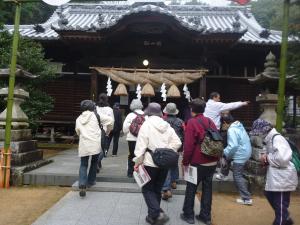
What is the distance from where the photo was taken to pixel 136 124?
7488 millimetres

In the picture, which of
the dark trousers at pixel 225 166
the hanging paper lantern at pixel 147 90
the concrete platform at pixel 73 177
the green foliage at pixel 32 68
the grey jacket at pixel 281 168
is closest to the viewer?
the grey jacket at pixel 281 168

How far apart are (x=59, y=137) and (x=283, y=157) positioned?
11.7 m

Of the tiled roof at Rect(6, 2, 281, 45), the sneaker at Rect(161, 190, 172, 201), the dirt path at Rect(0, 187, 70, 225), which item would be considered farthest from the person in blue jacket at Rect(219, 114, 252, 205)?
the tiled roof at Rect(6, 2, 281, 45)

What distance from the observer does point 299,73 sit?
10508 millimetres

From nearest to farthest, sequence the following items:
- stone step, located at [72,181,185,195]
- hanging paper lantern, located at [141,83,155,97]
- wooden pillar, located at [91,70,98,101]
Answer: stone step, located at [72,181,185,195] < hanging paper lantern, located at [141,83,155,97] < wooden pillar, located at [91,70,98,101]

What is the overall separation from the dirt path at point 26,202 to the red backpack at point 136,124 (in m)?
2.10

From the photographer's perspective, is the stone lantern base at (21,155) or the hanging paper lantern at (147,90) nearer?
the stone lantern base at (21,155)

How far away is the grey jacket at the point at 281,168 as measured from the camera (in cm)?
506

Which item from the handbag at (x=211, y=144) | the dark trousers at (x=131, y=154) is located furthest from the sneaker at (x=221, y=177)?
the handbag at (x=211, y=144)

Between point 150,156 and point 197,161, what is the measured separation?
2.56ft

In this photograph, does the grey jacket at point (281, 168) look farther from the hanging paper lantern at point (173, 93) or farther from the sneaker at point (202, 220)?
the hanging paper lantern at point (173, 93)

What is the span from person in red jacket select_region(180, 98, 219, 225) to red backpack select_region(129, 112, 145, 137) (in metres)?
1.85

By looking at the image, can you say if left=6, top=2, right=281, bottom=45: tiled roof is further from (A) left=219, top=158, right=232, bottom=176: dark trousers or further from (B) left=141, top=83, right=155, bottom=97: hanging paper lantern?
Answer: (A) left=219, top=158, right=232, bottom=176: dark trousers

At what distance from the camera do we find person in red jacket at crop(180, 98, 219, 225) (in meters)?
5.62
